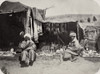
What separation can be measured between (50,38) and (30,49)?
14 centimetres

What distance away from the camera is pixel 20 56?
8.71 feet

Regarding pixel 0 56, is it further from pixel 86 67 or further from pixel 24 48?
pixel 86 67

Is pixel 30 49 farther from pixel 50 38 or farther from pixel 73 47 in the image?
pixel 73 47

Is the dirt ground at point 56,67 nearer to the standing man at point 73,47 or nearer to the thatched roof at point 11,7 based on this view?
the standing man at point 73,47

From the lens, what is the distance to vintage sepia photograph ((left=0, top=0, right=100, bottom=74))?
8.65ft

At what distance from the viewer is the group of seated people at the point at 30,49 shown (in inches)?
104

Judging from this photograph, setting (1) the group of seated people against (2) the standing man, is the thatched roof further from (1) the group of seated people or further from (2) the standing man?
(2) the standing man

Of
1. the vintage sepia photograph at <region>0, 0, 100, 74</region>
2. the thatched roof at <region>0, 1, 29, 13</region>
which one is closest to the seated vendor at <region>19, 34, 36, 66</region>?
the vintage sepia photograph at <region>0, 0, 100, 74</region>

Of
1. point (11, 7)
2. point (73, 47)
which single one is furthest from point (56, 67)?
point (11, 7)

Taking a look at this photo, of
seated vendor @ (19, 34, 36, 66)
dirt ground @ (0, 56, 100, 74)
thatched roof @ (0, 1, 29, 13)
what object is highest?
thatched roof @ (0, 1, 29, 13)

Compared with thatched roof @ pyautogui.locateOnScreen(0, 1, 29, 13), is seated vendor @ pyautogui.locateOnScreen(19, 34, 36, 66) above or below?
below

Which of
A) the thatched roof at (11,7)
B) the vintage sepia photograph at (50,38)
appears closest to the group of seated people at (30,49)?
the vintage sepia photograph at (50,38)

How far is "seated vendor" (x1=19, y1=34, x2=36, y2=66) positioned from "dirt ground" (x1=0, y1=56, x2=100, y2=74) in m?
0.03

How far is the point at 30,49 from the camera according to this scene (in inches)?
104
